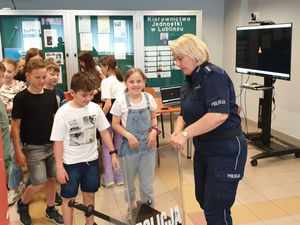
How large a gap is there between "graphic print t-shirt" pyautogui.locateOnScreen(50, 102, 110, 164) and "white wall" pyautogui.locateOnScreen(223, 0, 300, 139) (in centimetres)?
353

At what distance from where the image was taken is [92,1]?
5672mm

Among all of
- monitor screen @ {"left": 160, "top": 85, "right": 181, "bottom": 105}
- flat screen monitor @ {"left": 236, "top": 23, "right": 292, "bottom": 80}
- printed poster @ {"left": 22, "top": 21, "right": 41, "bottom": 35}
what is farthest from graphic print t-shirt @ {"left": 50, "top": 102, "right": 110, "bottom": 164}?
printed poster @ {"left": 22, "top": 21, "right": 41, "bottom": 35}

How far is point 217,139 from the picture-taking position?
6.19ft

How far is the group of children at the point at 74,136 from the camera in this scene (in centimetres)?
212

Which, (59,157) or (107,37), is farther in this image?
(107,37)

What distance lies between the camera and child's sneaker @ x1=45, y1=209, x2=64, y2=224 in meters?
2.72

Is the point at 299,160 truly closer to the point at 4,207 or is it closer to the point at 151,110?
the point at 151,110

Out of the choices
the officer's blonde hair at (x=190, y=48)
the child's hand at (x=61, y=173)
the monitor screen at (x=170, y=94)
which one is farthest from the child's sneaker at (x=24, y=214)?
the monitor screen at (x=170, y=94)

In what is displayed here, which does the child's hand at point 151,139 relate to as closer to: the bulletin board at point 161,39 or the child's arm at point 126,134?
the child's arm at point 126,134

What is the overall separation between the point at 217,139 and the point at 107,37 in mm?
3996

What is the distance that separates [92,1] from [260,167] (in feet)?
13.0

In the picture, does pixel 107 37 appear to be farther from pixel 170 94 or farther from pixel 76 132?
pixel 76 132

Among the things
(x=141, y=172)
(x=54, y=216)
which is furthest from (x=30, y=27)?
(x=141, y=172)

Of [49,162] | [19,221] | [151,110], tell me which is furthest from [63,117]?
[19,221]
